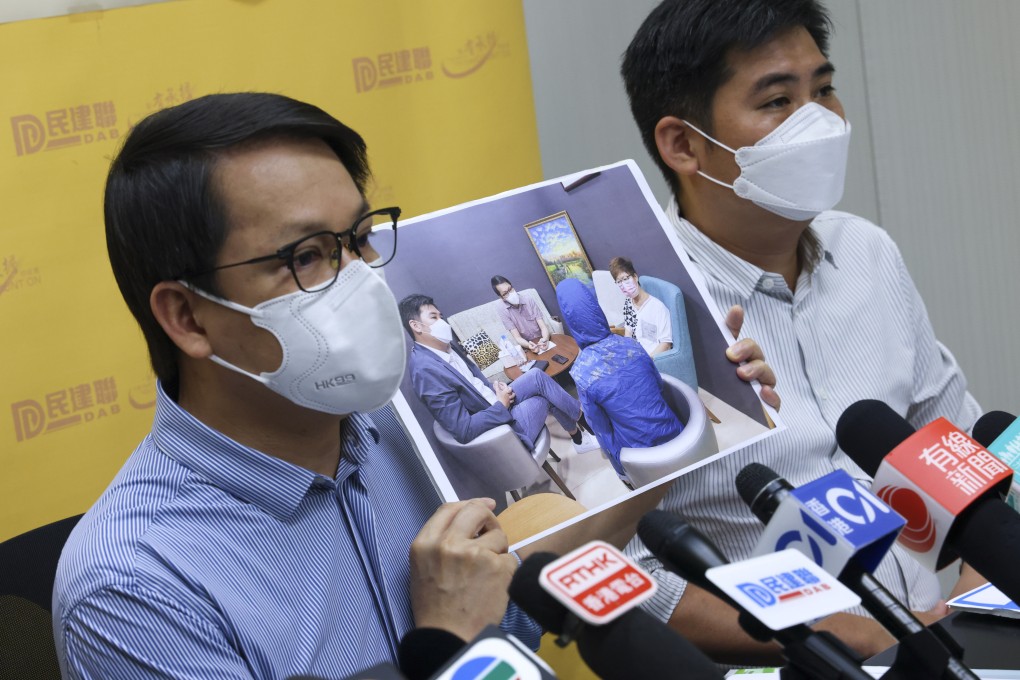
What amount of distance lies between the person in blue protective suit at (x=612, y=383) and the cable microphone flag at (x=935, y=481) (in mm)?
549

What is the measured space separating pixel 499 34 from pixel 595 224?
124 cm

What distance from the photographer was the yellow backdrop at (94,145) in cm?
207

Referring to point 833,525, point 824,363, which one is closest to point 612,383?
point 824,363

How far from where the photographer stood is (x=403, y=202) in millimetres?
2605

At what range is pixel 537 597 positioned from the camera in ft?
2.33

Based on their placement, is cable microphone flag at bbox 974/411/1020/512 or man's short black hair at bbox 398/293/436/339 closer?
cable microphone flag at bbox 974/411/1020/512

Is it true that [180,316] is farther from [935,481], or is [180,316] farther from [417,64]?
[417,64]

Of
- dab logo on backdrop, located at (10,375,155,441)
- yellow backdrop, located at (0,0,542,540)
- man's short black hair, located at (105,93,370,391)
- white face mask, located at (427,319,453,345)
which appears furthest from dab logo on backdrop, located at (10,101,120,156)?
white face mask, located at (427,319,453,345)

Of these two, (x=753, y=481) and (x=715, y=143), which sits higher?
(x=715, y=143)

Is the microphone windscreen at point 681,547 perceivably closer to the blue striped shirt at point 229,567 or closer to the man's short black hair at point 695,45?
the blue striped shirt at point 229,567

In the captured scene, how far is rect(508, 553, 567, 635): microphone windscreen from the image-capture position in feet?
2.30

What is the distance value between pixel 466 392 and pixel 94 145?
114 centimetres

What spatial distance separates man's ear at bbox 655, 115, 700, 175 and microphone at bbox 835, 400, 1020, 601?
106cm

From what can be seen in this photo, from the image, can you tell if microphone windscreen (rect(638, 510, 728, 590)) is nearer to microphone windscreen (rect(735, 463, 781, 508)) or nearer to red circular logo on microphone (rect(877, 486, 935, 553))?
microphone windscreen (rect(735, 463, 781, 508))
